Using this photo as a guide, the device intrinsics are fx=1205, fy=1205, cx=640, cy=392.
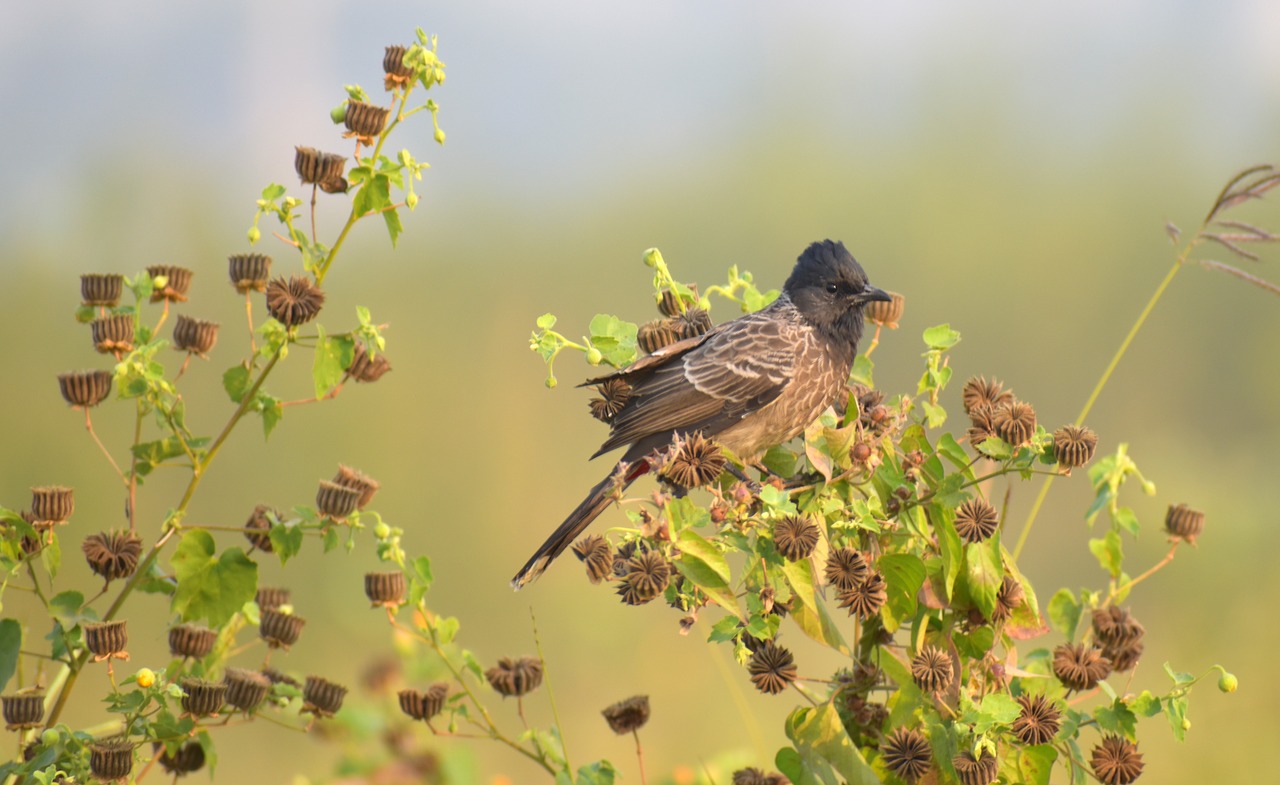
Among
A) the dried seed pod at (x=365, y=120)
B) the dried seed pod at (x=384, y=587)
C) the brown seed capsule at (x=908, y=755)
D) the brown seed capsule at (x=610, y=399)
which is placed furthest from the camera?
the brown seed capsule at (x=610, y=399)

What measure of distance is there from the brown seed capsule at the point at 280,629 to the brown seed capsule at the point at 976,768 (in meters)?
1.42

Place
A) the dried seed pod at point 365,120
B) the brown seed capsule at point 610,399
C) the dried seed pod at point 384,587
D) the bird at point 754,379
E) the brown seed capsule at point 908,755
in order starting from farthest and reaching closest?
the bird at point 754,379 → the brown seed capsule at point 610,399 → the dried seed pod at point 365,120 → the dried seed pod at point 384,587 → the brown seed capsule at point 908,755

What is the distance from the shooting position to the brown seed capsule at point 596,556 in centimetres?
227

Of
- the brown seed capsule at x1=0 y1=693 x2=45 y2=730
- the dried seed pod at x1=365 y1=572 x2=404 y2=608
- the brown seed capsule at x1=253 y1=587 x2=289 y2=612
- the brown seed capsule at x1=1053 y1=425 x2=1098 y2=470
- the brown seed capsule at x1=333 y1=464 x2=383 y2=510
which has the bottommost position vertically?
the brown seed capsule at x1=0 y1=693 x2=45 y2=730

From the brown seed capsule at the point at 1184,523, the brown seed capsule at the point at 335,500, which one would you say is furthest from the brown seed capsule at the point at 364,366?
the brown seed capsule at the point at 1184,523

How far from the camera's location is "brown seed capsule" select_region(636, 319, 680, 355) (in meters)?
2.83

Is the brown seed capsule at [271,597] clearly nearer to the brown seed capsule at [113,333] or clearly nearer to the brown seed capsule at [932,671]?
the brown seed capsule at [113,333]

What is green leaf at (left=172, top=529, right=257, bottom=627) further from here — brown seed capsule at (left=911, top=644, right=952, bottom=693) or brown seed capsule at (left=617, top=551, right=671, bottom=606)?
brown seed capsule at (left=911, top=644, right=952, bottom=693)

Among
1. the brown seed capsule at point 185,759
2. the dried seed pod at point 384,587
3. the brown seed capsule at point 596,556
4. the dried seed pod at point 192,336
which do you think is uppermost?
the dried seed pod at point 192,336

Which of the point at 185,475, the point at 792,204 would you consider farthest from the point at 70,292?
the point at 792,204

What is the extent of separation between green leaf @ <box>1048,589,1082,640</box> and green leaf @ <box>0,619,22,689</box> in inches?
85.0

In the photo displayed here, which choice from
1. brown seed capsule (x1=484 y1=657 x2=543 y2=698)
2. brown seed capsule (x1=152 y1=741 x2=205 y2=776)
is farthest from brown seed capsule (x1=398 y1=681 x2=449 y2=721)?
brown seed capsule (x1=152 y1=741 x2=205 y2=776)

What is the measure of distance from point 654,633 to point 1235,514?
3.79 meters

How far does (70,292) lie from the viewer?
27.2ft
